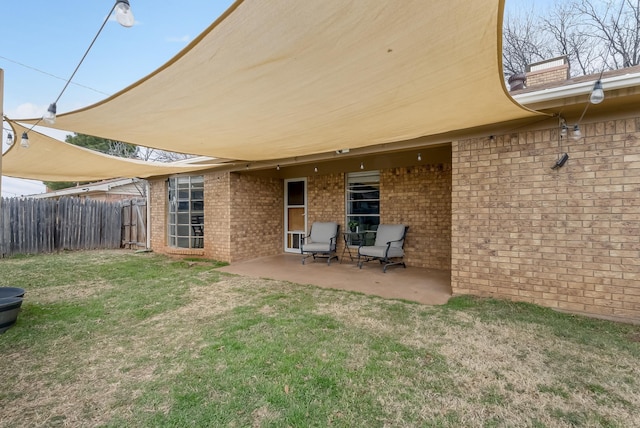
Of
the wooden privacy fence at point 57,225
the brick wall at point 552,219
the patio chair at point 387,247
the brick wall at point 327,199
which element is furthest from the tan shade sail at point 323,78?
the wooden privacy fence at point 57,225

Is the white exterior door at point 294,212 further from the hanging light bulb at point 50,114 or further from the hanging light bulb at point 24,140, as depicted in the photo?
the hanging light bulb at point 50,114

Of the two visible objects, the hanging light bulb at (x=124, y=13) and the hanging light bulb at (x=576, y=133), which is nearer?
the hanging light bulb at (x=124, y=13)

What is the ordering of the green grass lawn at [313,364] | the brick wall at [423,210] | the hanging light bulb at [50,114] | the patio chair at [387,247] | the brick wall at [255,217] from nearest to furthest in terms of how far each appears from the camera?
the green grass lawn at [313,364], the hanging light bulb at [50,114], the patio chair at [387,247], the brick wall at [423,210], the brick wall at [255,217]

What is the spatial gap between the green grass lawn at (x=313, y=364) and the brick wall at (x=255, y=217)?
3213mm

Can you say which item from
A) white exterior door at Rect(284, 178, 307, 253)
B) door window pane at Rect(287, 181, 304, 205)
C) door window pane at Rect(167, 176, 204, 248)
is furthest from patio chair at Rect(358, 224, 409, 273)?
door window pane at Rect(167, 176, 204, 248)

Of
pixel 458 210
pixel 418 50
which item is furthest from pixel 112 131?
pixel 458 210

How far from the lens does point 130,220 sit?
10.6 m

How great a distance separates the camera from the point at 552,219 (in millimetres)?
3680

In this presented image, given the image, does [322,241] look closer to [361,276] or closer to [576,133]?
[361,276]

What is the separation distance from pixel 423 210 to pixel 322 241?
8.42 feet

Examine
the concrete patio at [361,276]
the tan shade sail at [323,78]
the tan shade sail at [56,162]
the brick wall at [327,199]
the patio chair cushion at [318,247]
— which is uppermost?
the tan shade sail at [323,78]

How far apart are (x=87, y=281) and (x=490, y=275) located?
680 cm

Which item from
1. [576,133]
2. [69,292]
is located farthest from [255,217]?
[576,133]

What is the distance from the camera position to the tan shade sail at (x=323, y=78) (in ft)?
5.67
